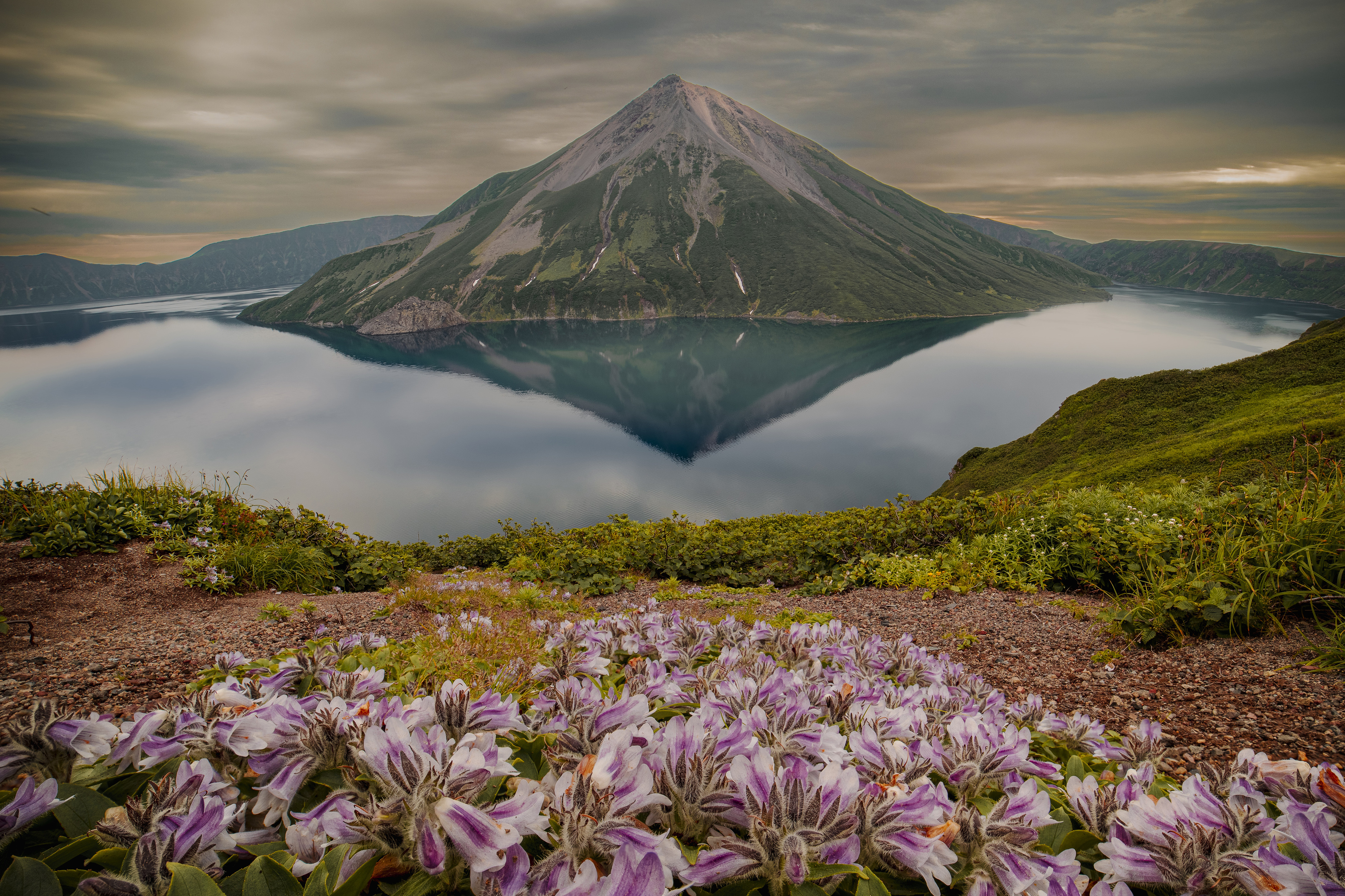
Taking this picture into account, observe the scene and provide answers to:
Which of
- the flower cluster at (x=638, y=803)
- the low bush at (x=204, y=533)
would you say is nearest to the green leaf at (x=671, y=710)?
the flower cluster at (x=638, y=803)

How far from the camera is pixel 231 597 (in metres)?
7.72

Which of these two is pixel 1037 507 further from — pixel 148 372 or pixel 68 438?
pixel 148 372

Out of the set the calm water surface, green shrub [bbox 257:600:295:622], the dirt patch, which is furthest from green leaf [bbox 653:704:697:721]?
the calm water surface

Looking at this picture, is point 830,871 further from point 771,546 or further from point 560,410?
point 560,410

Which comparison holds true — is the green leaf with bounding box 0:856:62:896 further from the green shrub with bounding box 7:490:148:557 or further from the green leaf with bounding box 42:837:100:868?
the green shrub with bounding box 7:490:148:557

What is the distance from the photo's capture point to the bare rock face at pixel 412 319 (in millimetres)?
171250

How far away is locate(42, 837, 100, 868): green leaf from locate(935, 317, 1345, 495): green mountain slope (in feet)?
52.1

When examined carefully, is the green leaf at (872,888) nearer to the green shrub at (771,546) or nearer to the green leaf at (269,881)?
the green leaf at (269,881)

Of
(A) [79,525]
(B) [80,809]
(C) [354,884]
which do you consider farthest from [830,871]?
(A) [79,525]

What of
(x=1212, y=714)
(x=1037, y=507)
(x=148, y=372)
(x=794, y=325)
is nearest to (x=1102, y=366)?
(x=794, y=325)

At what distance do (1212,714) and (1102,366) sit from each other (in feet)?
390

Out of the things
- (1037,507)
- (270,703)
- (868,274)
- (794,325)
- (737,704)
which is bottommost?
(1037,507)

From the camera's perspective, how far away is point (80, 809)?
3.77 ft

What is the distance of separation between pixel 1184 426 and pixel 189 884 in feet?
91.0
